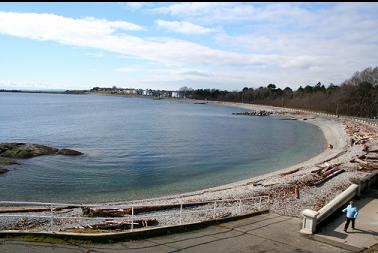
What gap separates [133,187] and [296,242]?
20.1m

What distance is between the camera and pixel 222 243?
1288 centimetres

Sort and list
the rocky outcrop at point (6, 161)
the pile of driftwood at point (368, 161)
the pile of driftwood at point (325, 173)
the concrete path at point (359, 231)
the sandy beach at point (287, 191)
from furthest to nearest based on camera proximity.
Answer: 1. the rocky outcrop at point (6, 161)
2. the pile of driftwood at point (368, 161)
3. the pile of driftwood at point (325, 173)
4. the sandy beach at point (287, 191)
5. the concrete path at point (359, 231)

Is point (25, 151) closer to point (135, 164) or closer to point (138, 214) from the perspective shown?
point (135, 164)

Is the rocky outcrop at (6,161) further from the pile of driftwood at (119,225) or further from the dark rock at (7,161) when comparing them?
the pile of driftwood at (119,225)

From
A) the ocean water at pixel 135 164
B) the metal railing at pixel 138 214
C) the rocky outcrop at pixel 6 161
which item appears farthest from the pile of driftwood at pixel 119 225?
the rocky outcrop at pixel 6 161

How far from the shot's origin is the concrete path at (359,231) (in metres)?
14.2

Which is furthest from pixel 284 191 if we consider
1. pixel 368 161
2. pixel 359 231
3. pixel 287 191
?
pixel 368 161

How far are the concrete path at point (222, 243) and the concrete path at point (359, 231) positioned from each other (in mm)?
900

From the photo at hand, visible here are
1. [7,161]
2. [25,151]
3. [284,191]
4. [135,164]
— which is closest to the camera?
[284,191]

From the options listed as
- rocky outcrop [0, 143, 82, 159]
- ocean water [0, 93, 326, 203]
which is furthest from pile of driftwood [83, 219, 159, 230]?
rocky outcrop [0, 143, 82, 159]

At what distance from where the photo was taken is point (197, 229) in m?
14.2

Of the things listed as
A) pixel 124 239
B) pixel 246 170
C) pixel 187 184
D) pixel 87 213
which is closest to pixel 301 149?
pixel 246 170

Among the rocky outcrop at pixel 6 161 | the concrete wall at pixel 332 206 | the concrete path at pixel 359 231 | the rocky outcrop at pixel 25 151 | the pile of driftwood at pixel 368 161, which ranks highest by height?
the concrete wall at pixel 332 206

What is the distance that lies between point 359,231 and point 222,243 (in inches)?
229
